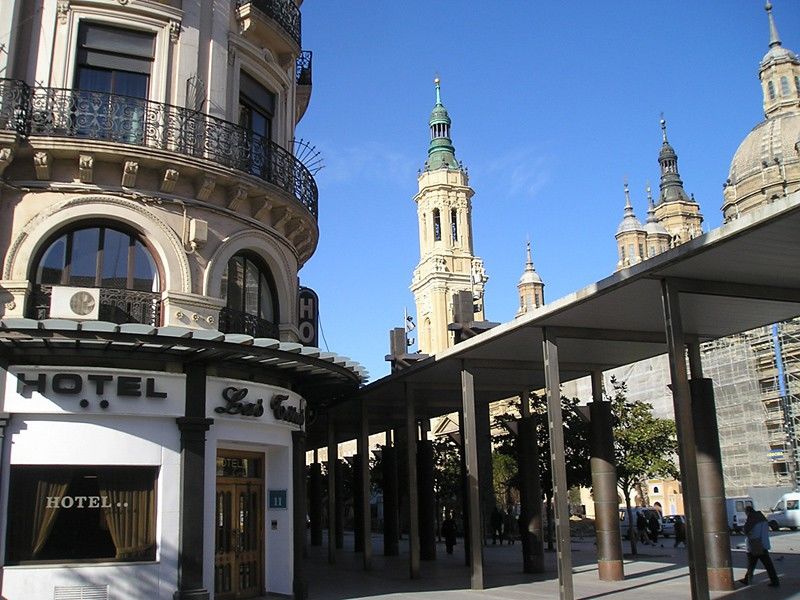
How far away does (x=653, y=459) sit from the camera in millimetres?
29797

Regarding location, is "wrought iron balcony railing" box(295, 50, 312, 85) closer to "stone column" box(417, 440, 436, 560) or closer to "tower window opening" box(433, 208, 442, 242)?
"stone column" box(417, 440, 436, 560)

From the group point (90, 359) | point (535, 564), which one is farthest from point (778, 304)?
point (90, 359)

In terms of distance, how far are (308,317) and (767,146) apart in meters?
68.4

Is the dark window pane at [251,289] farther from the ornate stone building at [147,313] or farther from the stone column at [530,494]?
the stone column at [530,494]

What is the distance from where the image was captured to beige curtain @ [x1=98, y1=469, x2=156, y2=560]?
14.8 meters

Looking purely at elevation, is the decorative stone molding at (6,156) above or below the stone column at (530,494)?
above

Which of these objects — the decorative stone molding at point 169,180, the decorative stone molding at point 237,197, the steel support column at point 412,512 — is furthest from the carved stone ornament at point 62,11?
the steel support column at point 412,512

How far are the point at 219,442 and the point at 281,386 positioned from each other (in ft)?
6.63

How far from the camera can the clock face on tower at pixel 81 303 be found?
1523 centimetres

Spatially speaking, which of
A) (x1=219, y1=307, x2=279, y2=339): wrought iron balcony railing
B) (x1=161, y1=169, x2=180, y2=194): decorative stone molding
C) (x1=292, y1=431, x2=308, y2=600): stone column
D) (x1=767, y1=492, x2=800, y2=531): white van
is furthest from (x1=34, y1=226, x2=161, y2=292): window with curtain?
(x1=767, y1=492, x2=800, y2=531): white van

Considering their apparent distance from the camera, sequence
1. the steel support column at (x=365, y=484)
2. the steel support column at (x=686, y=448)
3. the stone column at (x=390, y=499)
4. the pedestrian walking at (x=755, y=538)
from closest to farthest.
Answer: the steel support column at (x=686, y=448) → the pedestrian walking at (x=755, y=538) → the steel support column at (x=365, y=484) → the stone column at (x=390, y=499)

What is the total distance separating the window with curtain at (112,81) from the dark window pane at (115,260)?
6.29 ft

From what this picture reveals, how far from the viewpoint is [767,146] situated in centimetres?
7644

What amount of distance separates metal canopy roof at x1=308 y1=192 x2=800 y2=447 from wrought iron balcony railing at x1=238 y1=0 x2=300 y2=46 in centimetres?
886
